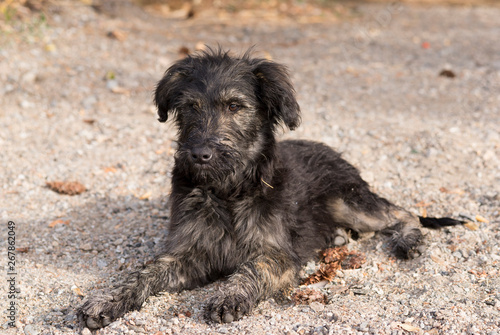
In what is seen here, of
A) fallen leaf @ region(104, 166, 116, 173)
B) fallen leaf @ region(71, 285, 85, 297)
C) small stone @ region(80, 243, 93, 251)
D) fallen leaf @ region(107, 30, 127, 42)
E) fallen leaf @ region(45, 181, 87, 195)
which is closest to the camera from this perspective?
fallen leaf @ region(71, 285, 85, 297)

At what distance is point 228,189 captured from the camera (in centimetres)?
504

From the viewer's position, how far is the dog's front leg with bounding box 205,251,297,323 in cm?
440

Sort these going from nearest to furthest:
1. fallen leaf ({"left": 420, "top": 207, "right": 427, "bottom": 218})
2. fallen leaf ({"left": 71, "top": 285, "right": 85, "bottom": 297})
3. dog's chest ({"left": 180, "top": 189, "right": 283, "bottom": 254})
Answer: fallen leaf ({"left": 71, "top": 285, "right": 85, "bottom": 297}) < dog's chest ({"left": 180, "top": 189, "right": 283, "bottom": 254}) < fallen leaf ({"left": 420, "top": 207, "right": 427, "bottom": 218})

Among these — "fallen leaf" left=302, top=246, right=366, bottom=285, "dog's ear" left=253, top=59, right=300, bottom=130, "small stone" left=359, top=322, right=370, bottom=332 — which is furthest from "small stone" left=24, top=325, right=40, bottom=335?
"dog's ear" left=253, top=59, right=300, bottom=130

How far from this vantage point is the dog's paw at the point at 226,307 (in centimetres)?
435

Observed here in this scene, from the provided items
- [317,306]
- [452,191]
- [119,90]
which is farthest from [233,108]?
[119,90]

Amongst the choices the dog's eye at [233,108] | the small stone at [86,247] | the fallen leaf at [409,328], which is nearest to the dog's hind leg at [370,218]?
the dog's eye at [233,108]

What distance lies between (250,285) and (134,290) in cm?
95

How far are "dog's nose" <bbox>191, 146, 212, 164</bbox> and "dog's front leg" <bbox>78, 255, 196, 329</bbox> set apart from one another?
1029 mm

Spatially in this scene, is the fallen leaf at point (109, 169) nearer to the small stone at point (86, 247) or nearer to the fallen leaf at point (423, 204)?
the small stone at point (86, 247)

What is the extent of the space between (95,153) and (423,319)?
5177mm

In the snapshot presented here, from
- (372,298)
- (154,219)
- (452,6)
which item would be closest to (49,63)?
(154,219)

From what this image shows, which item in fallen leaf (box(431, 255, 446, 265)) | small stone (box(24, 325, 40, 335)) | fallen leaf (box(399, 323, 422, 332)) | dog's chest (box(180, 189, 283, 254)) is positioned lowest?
small stone (box(24, 325, 40, 335))

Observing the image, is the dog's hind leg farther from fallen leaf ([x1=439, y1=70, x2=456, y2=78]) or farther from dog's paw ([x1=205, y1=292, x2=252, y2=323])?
fallen leaf ([x1=439, y1=70, x2=456, y2=78])
